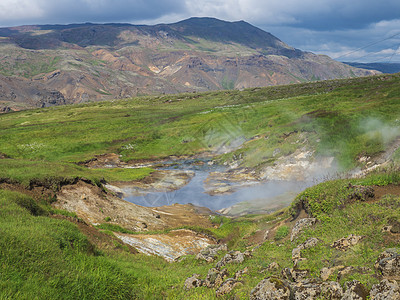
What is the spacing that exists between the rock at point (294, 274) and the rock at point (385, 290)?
2.62m

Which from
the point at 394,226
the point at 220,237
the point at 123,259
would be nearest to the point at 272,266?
the point at 394,226

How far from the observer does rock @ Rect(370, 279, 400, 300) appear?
7785 millimetres

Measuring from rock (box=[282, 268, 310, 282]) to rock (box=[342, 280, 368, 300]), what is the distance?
6.64 feet

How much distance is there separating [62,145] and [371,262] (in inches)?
3885

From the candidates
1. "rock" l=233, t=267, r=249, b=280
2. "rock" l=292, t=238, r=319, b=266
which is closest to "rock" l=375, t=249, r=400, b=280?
"rock" l=292, t=238, r=319, b=266

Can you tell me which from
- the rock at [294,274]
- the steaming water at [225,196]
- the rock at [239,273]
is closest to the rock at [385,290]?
the rock at [294,274]

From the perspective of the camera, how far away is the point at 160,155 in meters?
86.1

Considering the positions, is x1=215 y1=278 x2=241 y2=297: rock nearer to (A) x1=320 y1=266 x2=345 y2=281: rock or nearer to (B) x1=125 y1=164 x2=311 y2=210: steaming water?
(A) x1=320 y1=266 x2=345 y2=281: rock

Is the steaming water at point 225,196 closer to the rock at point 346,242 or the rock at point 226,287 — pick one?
the rock at point 346,242

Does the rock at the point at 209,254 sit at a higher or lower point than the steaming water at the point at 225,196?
higher

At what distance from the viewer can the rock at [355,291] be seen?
27.2 feet

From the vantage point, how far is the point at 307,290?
920cm

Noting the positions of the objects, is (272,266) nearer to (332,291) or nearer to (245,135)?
(332,291)

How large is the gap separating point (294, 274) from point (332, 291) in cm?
201
